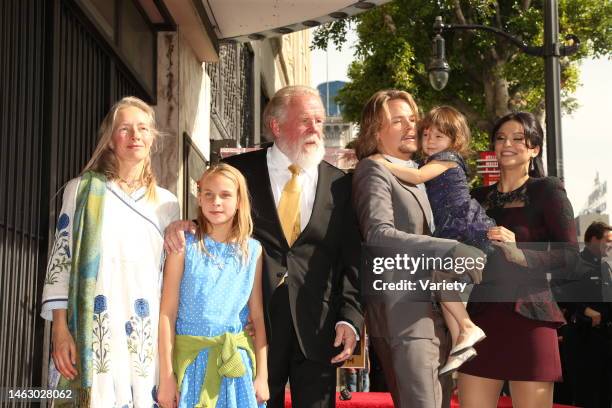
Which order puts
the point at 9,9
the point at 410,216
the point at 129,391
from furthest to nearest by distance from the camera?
1. the point at 9,9
2. the point at 410,216
3. the point at 129,391

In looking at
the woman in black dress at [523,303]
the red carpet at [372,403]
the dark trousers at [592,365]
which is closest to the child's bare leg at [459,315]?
the woman in black dress at [523,303]

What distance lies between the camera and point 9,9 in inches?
197

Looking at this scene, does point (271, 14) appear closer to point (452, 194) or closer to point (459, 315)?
point (452, 194)

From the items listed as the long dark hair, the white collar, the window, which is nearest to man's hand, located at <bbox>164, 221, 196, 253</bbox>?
the white collar

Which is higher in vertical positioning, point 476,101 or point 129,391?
point 476,101

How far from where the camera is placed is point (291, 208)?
4336 millimetres

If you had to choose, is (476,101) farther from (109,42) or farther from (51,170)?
(51,170)

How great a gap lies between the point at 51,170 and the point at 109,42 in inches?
84.0

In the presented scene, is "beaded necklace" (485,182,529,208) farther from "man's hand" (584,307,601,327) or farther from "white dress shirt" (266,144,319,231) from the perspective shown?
"man's hand" (584,307,601,327)

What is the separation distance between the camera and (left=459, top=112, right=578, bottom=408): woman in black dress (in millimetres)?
4148

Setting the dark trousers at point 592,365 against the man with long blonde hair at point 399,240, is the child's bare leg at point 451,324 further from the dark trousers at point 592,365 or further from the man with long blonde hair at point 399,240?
the dark trousers at point 592,365

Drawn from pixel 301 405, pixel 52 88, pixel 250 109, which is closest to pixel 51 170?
pixel 52 88

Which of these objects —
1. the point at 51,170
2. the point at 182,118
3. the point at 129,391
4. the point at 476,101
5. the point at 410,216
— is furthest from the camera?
the point at 476,101

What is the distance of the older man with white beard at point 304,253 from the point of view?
4.18 meters
